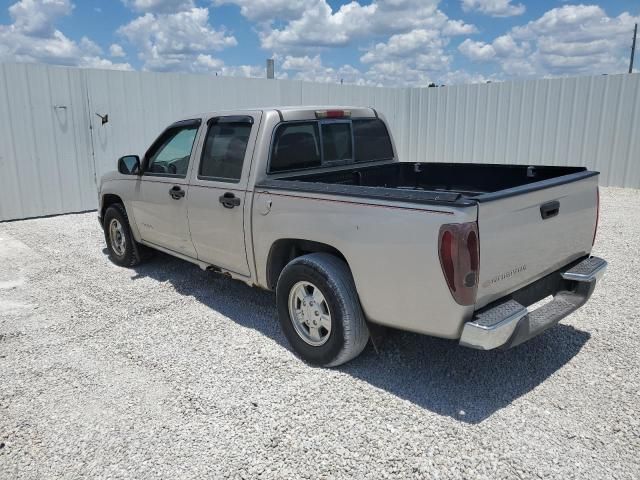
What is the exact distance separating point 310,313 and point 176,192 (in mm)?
2064

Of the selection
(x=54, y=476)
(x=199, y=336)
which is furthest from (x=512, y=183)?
(x=54, y=476)

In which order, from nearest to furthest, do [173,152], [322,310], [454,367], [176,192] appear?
1. [322,310]
2. [454,367]
3. [176,192]
4. [173,152]

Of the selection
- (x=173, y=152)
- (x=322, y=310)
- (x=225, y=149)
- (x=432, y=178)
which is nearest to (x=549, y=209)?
(x=322, y=310)

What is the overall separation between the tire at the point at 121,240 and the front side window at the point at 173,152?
1.00 m

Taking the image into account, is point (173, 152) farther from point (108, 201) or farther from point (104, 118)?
point (104, 118)

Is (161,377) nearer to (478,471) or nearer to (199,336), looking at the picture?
(199,336)

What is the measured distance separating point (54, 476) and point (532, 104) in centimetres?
1288

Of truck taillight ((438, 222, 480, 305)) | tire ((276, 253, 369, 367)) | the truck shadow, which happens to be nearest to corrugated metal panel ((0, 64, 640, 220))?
the truck shadow

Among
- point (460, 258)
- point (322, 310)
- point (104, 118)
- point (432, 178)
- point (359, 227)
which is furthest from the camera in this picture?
point (104, 118)

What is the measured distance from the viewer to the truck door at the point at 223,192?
4215mm

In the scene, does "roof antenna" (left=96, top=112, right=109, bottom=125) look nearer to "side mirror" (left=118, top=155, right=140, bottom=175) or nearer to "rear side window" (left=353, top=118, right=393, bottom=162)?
"side mirror" (left=118, top=155, right=140, bottom=175)

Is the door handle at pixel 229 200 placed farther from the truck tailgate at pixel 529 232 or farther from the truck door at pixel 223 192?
the truck tailgate at pixel 529 232

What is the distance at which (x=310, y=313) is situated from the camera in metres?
3.74

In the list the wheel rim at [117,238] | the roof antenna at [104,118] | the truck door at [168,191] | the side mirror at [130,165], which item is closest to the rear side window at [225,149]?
the truck door at [168,191]
